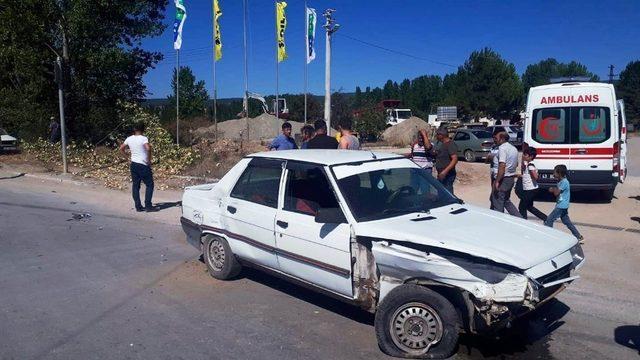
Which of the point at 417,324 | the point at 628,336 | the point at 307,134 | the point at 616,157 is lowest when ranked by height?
the point at 628,336

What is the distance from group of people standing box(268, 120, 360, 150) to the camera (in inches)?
348

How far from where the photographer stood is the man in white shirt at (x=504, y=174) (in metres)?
8.63

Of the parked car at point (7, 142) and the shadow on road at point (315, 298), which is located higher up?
the parked car at point (7, 142)

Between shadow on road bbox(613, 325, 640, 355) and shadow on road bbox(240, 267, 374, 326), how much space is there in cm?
220

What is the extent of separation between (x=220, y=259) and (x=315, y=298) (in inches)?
50.4

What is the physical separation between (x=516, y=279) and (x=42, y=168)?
16.9 meters

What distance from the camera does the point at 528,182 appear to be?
8.38 meters

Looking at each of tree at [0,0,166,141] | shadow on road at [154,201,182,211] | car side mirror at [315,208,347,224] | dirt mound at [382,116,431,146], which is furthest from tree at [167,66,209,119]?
car side mirror at [315,208,347,224]

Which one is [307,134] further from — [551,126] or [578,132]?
[578,132]

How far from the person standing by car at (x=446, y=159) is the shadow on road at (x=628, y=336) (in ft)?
14.1

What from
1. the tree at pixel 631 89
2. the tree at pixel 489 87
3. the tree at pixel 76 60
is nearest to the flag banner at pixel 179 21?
the tree at pixel 76 60

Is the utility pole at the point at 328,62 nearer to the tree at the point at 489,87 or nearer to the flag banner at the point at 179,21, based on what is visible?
the flag banner at the point at 179,21

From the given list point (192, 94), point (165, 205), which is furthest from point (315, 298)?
point (192, 94)

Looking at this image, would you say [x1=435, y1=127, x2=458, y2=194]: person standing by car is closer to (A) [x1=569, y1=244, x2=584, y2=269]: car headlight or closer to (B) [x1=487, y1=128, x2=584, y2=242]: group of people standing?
(B) [x1=487, y1=128, x2=584, y2=242]: group of people standing
